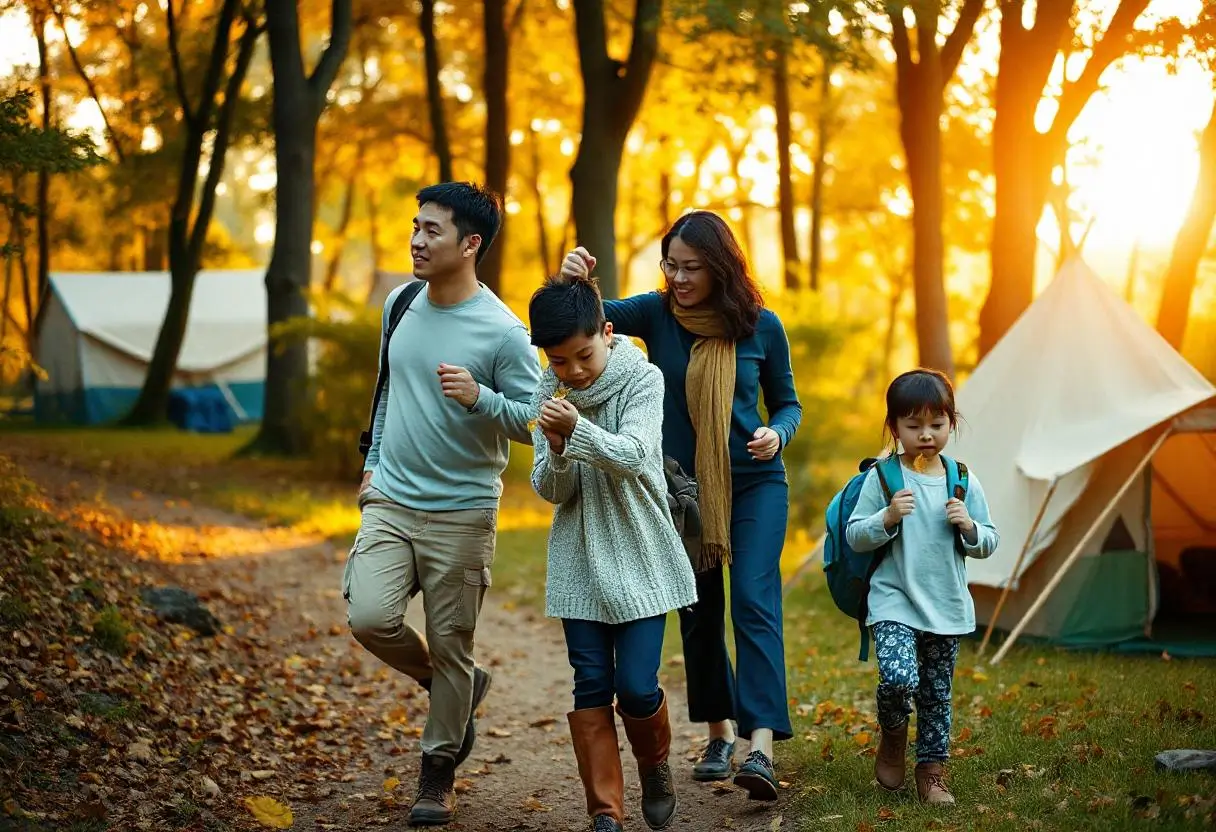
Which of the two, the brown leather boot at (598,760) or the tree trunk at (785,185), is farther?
the tree trunk at (785,185)

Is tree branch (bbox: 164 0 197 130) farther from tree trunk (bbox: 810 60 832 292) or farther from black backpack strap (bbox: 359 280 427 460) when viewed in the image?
black backpack strap (bbox: 359 280 427 460)

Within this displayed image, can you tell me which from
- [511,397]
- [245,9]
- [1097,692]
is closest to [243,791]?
[511,397]

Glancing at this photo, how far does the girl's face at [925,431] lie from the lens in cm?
486

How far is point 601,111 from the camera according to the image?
1408 centimetres

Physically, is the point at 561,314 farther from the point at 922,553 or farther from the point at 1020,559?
the point at 1020,559

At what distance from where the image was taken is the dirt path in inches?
212

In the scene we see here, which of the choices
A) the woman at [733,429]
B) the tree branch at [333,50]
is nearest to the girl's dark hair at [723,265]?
the woman at [733,429]

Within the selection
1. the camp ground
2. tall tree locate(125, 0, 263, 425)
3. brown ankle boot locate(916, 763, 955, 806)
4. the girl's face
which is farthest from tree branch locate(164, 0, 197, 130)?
brown ankle boot locate(916, 763, 955, 806)

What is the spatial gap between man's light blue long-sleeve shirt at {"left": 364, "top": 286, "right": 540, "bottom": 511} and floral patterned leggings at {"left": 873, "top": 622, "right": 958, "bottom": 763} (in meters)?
1.56

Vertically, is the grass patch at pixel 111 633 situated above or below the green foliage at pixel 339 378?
below

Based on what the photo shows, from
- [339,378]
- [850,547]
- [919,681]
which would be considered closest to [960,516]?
[850,547]

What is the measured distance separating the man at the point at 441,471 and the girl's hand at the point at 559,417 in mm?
673

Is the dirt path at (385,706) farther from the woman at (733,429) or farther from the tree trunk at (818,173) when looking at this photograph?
the tree trunk at (818,173)

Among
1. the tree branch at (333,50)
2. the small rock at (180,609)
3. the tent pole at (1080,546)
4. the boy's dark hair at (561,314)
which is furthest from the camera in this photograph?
the tree branch at (333,50)
